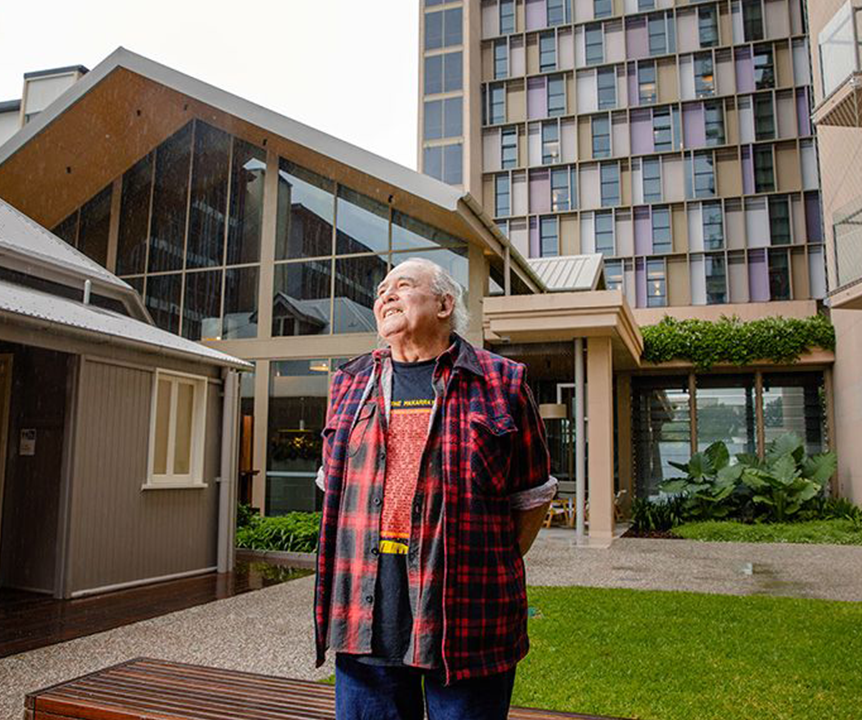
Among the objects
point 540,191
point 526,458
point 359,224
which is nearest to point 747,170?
point 540,191

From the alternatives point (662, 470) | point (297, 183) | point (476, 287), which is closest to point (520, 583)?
point (476, 287)

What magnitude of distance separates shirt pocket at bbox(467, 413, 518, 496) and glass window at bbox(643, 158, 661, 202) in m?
27.5

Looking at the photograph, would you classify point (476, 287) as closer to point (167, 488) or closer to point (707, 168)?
point (167, 488)

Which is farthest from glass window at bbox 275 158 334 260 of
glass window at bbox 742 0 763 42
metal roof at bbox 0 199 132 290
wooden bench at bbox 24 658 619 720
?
glass window at bbox 742 0 763 42

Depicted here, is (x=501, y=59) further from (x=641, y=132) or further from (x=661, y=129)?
(x=661, y=129)

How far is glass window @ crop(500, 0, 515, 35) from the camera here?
3095 cm

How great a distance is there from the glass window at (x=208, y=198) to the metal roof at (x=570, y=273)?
7026 mm

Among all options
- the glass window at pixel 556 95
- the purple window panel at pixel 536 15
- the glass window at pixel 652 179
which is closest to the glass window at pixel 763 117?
the glass window at pixel 652 179

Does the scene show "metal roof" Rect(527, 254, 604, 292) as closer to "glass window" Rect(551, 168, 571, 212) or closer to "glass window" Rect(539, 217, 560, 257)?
"glass window" Rect(539, 217, 560, 257)

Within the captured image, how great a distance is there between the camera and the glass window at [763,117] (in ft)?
88.2

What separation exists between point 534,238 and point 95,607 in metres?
23.6

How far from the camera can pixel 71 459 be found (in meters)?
7.57

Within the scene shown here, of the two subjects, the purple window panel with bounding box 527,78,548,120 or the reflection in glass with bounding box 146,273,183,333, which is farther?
the purple window panel with bounding box 527,78,548,120

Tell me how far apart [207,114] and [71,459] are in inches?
355
